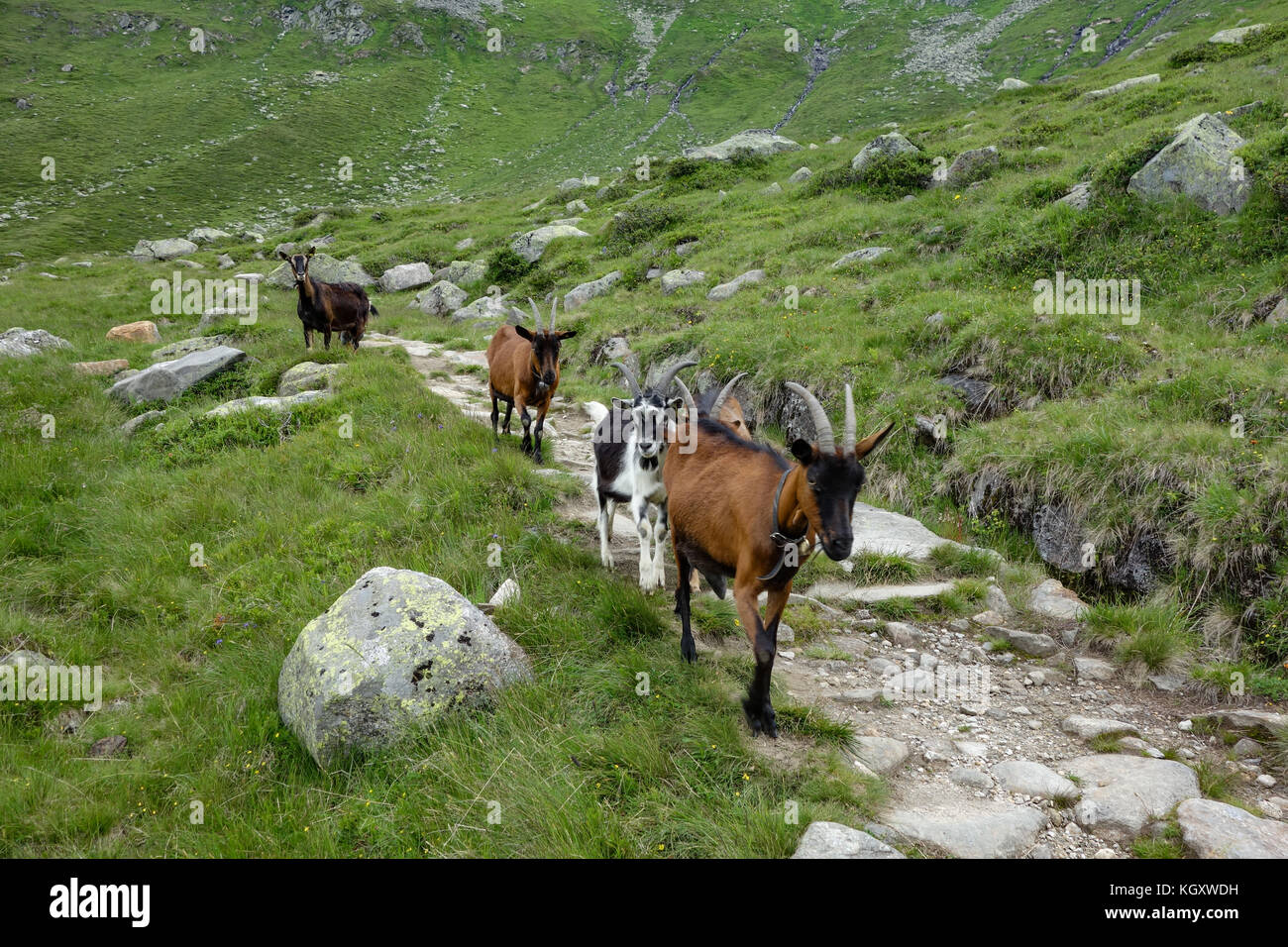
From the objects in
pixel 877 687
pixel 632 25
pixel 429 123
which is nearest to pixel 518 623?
pixel 877 687

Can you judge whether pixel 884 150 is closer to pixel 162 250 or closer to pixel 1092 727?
pixel 1092 727

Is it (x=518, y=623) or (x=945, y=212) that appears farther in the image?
(x=945, y=212)

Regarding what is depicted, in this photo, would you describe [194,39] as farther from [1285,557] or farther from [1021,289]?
[1285,557]

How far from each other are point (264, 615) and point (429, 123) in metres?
83.5

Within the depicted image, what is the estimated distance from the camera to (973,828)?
391 centimetres

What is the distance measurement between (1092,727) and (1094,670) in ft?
3.29

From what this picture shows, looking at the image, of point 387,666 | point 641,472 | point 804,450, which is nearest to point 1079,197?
point 641,472

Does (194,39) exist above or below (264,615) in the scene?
above

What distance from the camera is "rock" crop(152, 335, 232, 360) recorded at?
16.2 metres

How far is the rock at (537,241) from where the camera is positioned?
82.9 feet

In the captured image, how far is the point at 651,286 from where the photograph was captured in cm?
1850

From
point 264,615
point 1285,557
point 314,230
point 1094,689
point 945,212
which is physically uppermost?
point 314,230

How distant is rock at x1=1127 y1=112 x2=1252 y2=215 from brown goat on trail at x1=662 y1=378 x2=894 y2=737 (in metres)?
10.7
